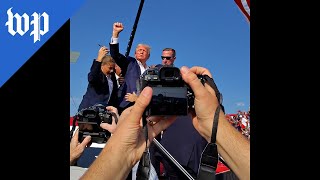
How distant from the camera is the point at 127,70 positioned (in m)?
3.48

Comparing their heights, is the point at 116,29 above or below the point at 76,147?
above

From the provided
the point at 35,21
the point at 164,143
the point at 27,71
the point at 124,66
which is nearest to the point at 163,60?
the point at 124,66

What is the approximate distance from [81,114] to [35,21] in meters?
1.12

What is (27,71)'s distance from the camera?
5.24 feet

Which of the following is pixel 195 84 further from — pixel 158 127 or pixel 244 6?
pixel 244 6

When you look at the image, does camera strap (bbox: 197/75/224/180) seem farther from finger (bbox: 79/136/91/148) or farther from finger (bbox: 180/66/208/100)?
finger (bbox: 79/136/91/148)

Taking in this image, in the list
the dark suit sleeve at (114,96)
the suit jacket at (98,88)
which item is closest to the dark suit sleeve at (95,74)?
the suit jacket at (98,88)

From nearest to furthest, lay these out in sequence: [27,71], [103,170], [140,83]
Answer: [103,170], [140,83], [27,71]

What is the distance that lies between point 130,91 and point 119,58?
0.37m

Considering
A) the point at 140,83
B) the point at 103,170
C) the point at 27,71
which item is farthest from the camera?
the point at 27,71

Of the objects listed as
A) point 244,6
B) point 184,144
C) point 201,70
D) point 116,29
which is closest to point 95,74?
point 116,29

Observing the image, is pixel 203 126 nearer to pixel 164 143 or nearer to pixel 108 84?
pixel 164 143

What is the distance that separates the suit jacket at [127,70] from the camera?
3.36m

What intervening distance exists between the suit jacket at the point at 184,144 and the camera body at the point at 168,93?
1.31 m
